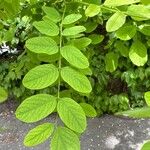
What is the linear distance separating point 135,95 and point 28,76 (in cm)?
399

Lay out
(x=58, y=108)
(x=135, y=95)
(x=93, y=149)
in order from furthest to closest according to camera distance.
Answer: (x=135, y=95) < (x=93, y=149) < (x=58, y=108)

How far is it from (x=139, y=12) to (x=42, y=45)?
19cm

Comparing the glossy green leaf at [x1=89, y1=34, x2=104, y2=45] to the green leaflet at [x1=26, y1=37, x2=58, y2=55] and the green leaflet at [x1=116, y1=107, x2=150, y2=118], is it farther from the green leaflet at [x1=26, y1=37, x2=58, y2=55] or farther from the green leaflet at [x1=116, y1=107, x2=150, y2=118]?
the green leaflet at [x1=116, y1=107, x2=150, y2=118]

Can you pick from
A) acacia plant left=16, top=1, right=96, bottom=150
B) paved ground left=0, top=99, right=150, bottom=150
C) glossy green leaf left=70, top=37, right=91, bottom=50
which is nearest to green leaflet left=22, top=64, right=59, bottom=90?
acacia plant left=16, top=1, right=96, bottom=150

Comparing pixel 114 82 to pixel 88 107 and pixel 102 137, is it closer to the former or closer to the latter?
pixel 102 137

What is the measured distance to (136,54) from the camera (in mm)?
743

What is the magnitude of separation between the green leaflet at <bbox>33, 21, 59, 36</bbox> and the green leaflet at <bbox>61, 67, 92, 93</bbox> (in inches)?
3.8

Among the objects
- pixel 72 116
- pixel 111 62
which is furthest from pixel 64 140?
pixel 111 62

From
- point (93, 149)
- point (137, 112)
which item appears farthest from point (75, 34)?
point (93, 149)

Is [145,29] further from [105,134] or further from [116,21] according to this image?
[105,134]

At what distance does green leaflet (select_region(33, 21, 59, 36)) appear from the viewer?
2.21 ft


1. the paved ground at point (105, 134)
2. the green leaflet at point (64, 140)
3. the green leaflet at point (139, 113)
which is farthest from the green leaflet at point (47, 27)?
the paved ground at point (105, 134)

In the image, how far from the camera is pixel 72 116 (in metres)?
0.55

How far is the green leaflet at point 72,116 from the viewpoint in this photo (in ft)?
1.77
